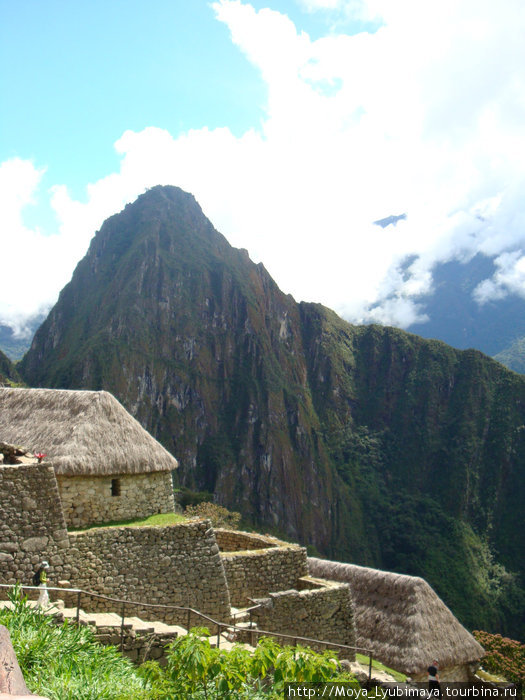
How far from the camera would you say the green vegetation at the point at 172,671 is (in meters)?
5.65

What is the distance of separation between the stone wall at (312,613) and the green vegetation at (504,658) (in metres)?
11.2

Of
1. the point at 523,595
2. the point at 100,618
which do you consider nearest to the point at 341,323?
the point at 523,595

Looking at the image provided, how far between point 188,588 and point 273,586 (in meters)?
2.40

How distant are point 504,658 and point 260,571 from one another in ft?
47.3

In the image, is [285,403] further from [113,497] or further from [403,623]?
[113,497]

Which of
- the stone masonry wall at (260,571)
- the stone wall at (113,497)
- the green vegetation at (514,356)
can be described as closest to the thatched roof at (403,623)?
the stone masonry wall at (260,571)

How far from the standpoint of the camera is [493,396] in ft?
481

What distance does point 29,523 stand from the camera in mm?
8930

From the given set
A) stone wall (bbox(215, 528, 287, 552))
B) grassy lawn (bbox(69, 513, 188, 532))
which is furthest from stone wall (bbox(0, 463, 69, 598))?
stone wall (bbox(215, 528, 287, 552))

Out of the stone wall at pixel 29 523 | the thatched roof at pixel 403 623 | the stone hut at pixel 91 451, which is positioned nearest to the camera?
the stone wall at pixel 29 523

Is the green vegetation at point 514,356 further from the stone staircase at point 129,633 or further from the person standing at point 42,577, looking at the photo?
the person standing at point 42,577

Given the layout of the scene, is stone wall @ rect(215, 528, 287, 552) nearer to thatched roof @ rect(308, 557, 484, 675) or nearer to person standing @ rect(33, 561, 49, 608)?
person standing @ rect(33, 561, 49, 608)

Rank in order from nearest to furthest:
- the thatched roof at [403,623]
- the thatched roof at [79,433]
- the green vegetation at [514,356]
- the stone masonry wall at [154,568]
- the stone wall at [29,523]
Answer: the stone wall at [29,523] → the stone masonry wall at [154,568] → the thatched roof at [79,433] → the thatched roof at [403,623] → the green vegetation at [514,356]

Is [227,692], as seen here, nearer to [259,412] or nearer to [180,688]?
[180,688]
